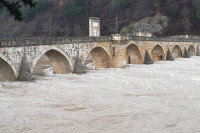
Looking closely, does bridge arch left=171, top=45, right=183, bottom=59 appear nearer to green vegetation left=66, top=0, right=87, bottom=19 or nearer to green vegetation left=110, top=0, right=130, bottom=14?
green vegetation left=110, top=0, right=130, bottom=14

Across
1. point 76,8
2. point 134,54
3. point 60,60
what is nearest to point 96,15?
A: point 76,8

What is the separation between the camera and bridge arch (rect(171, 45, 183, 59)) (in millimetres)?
43656

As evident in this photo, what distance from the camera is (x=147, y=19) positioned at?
67250 millimetres

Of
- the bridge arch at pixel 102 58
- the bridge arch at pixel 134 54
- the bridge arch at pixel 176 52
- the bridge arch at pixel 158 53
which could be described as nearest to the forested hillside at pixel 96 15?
the bridge arch at pixel 176 52

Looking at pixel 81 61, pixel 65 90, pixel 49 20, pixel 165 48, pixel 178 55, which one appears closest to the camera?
pixel 65 90

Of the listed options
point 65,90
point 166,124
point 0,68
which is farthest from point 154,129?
point 0,68

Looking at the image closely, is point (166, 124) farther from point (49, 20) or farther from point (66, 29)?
point (49, 20)

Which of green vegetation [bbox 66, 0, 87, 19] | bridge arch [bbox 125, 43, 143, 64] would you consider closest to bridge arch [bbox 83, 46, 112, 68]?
bridge arch [bbox 125, 43, 143, 64]

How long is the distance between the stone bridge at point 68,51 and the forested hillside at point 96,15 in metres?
30.3

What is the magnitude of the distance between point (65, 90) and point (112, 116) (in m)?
5.85

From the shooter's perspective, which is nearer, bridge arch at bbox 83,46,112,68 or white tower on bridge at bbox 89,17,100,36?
bridge arch at bbox 83,46,112,68

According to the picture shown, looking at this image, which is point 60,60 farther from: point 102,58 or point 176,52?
point 176,52

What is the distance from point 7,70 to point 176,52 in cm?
3274

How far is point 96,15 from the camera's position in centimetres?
8656
